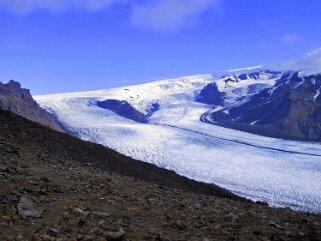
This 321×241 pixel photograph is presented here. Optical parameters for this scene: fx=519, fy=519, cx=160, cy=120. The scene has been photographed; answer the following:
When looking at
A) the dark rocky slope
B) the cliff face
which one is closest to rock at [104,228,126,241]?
the cliff face

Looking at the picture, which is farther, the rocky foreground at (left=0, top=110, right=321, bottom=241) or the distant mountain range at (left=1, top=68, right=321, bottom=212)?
the distant mountain range at (left=1, top=68, right=321, bottom=212)

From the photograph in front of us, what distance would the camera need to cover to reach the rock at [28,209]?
608 centimetres

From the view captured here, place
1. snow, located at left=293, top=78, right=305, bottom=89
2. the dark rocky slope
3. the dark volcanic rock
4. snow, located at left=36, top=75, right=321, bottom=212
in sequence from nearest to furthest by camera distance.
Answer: snow, located at left=36, top=75, right=321, bottom=212
the dark volcanic rock
the dark rocky slope
snow, located at left=293, top=78, right=305, bottom=89

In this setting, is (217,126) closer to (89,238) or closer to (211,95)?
(211,95)

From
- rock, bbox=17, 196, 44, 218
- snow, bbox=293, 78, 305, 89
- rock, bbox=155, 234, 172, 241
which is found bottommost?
rock, bbox=155, 234, 172, 241

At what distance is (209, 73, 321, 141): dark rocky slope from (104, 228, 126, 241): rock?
329 feet

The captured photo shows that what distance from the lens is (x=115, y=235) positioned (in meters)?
5.41

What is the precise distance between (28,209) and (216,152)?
33.8 metres

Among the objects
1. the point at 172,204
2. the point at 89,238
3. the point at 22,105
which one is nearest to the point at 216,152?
the point at 22,105

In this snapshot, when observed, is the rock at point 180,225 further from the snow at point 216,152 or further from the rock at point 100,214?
the snow at point 216,152

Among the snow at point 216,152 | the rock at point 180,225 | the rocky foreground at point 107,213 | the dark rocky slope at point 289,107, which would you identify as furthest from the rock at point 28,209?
the dark rocky slope at point 289,107

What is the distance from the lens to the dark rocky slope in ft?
354

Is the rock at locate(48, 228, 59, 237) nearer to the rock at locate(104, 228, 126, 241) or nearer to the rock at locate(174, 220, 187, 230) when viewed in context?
the rock at locate(104, 228, 126, 241)

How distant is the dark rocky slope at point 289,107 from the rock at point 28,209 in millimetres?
99383
